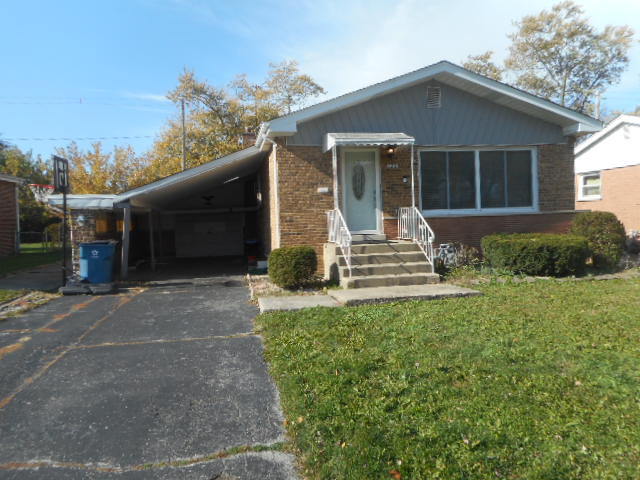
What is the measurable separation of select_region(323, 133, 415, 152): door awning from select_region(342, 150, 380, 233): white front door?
0.61 m

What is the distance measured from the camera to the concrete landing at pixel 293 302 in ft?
23.5

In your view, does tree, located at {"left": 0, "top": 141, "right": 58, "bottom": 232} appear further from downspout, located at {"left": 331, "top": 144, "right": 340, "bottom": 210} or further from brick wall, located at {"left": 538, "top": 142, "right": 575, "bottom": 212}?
brick wall, located at {"left": 538, "top": 142, "right": 575, "bottom": 212}

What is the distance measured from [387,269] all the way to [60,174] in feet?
24.4

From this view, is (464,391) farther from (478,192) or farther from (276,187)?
(478,192)

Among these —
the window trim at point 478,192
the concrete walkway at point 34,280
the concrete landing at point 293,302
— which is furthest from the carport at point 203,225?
the concrete landing at point 293,302

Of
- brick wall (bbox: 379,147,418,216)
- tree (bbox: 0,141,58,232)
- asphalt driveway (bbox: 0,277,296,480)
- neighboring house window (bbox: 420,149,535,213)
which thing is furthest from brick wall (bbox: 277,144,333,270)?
tree (bbox: 0,141,58,232)

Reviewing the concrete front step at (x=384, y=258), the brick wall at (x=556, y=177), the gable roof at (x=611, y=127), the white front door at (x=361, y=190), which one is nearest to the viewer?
the concrete front step at (x=384, y=258)

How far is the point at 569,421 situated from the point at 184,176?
9839mm

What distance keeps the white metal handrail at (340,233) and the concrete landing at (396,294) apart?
924 mm

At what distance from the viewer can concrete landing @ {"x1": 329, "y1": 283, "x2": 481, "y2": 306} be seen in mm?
7383

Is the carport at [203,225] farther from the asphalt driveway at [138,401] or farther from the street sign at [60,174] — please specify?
the asphalt driveway at [138,401]

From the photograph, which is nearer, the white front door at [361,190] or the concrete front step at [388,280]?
the concrete front step at [388,280]

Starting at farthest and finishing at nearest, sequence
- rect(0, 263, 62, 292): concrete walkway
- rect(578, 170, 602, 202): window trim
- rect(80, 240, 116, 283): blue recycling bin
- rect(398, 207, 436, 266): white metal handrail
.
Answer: rect(578, 170, 602, 202): window trim → rect(0, 263, 62, 292): concrete walkway → rect(80, 240, 116, 283): blue recycling bin → rect(398, 207, 436, 266): white metal handrail

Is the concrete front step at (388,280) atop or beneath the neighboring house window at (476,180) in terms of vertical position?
beneath
